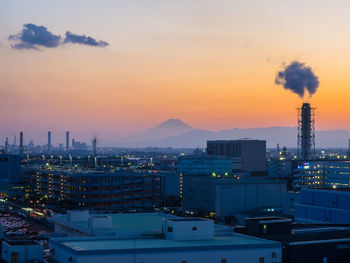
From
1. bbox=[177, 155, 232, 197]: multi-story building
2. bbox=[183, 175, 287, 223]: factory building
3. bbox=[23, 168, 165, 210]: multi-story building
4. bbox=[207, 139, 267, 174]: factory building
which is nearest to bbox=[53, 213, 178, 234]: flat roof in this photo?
bbox=[183, 175, 287, 223]: factory building

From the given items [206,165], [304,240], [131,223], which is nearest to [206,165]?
[206,165]

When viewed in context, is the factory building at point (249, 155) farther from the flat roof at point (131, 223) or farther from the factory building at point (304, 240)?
the factory building at point (304, 240)

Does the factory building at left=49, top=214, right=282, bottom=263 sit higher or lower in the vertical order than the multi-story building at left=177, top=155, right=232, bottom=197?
lower

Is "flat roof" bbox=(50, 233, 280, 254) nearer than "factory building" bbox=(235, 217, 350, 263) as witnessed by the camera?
Yes

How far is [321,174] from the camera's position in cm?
6856

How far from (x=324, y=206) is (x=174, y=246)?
2120cm

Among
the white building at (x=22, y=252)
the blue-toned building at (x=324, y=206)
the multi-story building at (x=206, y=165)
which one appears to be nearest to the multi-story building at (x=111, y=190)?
the multi-story building at (x=206, y=165)

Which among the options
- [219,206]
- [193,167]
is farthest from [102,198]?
[193,167]

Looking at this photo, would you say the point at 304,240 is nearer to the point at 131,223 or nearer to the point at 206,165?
the point at 131,223

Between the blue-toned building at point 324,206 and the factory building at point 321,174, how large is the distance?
30.1 m

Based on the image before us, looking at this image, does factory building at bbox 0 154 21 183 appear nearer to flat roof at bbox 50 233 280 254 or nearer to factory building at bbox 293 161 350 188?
factory building at bbox 293 161 350 188

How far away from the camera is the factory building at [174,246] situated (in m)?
16.2

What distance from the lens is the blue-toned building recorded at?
3431 centimetres

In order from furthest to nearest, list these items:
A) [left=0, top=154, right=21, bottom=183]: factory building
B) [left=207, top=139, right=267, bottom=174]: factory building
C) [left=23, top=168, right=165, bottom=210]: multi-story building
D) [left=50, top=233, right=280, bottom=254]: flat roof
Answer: [left=207, top=139, right=267, bottom=174]: factory building, [left=0, top=154, right=21, bottom=183]: factory building, [left=23, top=168, right=165, bottom=210]: multi-story building, [left=50, top=233, right=280, bottom=254]: flat roof
